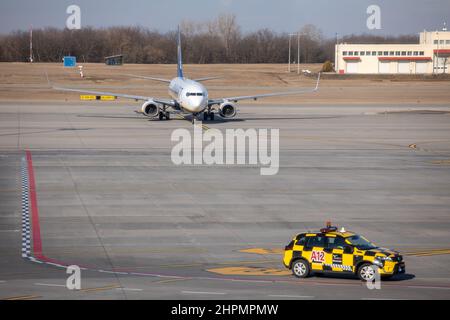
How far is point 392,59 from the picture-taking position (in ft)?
575

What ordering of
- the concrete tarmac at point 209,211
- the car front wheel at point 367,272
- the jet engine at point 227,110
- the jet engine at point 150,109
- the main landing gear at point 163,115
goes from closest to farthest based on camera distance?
the concrete tarmac at point 209,211, the car front wheel at point 367,272, the jet engine at point 150,109, the jet engine at point 227,110, the main landing gear at point 163,115

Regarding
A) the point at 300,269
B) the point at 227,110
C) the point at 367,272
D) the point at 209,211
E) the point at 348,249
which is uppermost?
the point at 227,110

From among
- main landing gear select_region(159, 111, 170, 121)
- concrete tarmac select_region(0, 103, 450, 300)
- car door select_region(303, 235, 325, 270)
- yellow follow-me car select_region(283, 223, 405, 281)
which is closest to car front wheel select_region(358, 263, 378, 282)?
yellow follow-me car select_region(283, 223, 405, 281)

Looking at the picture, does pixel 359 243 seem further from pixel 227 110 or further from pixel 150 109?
pixel 150 109

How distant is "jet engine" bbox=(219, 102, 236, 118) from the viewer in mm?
80750

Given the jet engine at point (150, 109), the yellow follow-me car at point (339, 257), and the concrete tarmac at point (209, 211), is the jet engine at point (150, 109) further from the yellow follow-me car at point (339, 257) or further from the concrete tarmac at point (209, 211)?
the yellow follow-me car at point (339, 257)

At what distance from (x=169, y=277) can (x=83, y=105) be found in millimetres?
78481

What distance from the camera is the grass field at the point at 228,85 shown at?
119 m

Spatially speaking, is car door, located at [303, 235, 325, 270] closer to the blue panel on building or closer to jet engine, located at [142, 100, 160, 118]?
jet engine, located at [142, 100, 160, 118]

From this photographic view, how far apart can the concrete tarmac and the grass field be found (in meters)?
46.5

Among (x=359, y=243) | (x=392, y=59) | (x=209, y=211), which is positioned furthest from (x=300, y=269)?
(x=392, y=59)

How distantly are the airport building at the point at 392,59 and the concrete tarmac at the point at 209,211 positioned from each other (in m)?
105

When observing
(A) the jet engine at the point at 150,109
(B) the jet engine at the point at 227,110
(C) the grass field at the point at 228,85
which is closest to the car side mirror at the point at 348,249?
(B) the jet engine at the point at 227,110

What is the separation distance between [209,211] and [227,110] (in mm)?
44139
